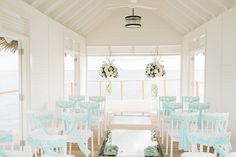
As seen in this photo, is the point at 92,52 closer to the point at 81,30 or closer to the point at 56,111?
the point at 81,30

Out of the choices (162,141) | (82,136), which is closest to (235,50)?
(162,141)

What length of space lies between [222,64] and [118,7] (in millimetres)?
2510

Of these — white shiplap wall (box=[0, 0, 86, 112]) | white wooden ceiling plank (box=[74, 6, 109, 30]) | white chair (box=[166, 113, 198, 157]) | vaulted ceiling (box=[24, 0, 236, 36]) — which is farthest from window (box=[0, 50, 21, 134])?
white chair (box=[166, 113, 198, 157])

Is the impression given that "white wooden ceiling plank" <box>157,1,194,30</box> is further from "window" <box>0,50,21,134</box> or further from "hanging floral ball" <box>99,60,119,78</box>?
"window" <box>0,50,21,134</box>

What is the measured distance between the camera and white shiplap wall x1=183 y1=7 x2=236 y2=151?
4789 mm

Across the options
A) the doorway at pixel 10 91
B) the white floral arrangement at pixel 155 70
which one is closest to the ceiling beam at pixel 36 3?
the doorway at pixel 10 91

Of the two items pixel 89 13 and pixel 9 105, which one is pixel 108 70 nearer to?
pixel 89 13

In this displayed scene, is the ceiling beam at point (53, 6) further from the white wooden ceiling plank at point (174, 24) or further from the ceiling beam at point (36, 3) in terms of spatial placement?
the white wooden ceiling plank at point (174, 24)

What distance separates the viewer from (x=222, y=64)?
211 inches

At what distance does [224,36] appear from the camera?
5.27 m

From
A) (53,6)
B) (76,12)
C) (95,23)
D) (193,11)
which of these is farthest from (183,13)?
(53,6)

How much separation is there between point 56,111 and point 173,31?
5319 millimetres

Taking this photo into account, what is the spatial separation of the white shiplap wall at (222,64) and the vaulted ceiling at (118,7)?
29 cm

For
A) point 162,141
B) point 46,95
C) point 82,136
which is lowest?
point 162,141
